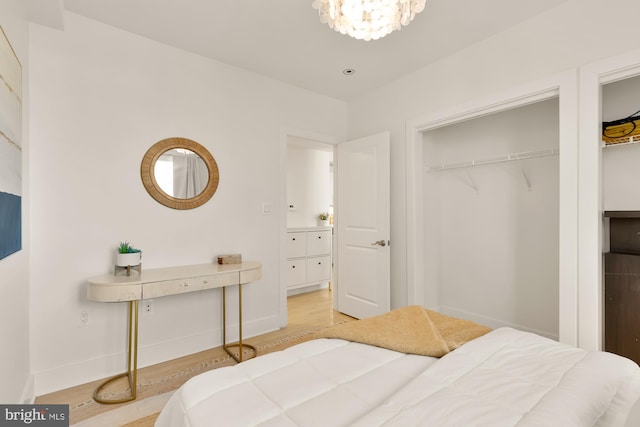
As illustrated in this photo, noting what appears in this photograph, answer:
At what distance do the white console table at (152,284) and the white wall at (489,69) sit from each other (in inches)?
68.2

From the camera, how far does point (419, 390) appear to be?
1.03 m

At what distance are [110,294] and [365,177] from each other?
2.60 metres

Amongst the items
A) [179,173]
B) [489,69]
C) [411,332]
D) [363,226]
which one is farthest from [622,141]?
[179,173]

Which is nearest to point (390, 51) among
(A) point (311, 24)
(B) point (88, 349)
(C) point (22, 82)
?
(A) point (311, 24)

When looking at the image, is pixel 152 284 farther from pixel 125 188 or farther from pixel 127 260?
pixel 125 188

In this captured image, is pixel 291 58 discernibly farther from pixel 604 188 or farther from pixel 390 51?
pixel 604 188

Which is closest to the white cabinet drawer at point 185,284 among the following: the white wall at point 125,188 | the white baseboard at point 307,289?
the white wall at point 125,188

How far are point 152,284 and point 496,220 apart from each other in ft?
10.3

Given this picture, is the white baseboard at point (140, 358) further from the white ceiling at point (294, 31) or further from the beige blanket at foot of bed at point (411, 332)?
the white ceiling at point (294, 31)

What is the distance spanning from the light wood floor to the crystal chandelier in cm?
259

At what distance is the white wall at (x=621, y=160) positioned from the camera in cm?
226

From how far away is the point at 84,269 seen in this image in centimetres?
232

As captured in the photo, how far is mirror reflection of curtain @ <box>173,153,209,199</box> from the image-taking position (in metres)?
2.75

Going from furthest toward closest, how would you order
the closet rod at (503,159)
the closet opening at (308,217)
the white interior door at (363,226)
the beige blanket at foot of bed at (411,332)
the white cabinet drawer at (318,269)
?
the white cabinet drawer at (318,269) → the closet opening at (308,217) → the white interior door at (363,226) → the closet rod at (503,159) → the beige blanket at foot of bed at (411,332)
